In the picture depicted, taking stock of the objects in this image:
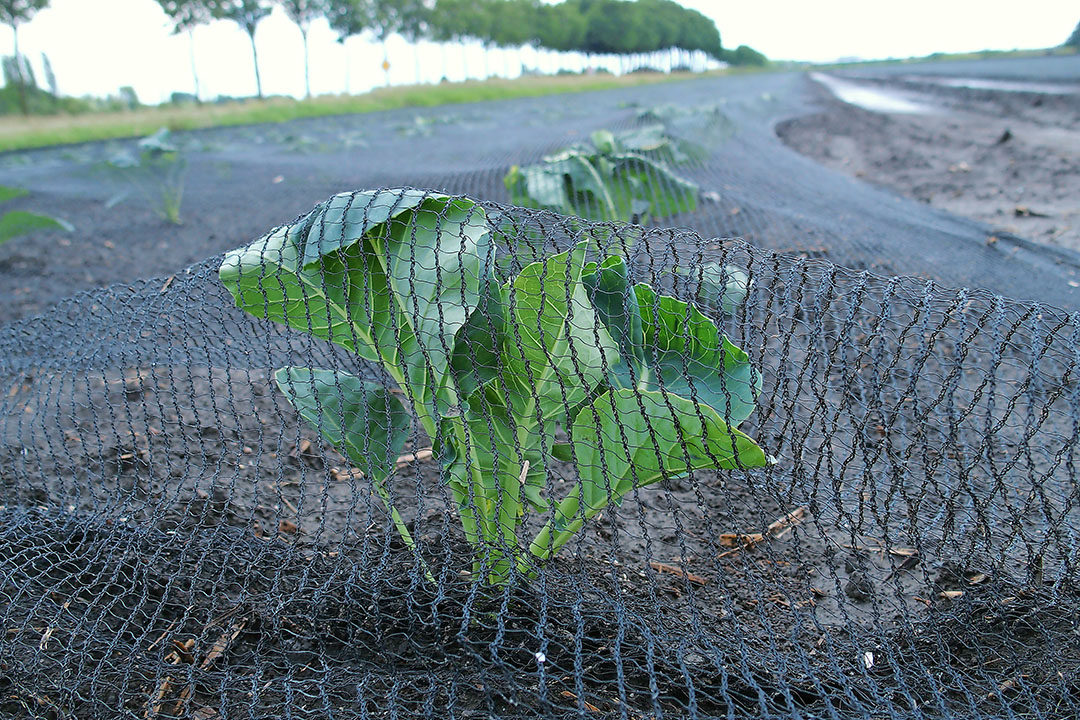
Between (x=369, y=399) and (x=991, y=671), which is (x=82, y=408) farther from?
(x=991, y=671)

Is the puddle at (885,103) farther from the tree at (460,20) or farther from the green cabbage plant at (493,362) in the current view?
the tree at (460,20)

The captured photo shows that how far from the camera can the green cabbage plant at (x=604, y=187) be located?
3.27m

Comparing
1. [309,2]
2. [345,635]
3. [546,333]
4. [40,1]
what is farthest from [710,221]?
[309,2]

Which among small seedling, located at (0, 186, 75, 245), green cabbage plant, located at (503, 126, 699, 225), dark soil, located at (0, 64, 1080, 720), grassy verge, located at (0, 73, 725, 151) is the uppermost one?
grassy verge, located at (0, 73, 725, 151)

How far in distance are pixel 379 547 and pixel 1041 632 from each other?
1.21 meters

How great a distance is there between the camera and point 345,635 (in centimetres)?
129

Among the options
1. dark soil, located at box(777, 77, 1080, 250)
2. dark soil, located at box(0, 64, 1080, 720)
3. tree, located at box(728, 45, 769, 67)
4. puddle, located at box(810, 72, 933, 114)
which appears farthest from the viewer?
tree, located at box(728, 45, 769, 67)

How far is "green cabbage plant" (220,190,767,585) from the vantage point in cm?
119

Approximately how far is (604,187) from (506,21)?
48242mm

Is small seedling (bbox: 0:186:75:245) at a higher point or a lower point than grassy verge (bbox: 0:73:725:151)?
lower

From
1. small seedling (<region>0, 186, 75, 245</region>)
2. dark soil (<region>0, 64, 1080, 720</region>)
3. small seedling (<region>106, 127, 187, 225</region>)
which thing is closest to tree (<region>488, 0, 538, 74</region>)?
small seedling (<region>106, 127, 187, 225</region>)

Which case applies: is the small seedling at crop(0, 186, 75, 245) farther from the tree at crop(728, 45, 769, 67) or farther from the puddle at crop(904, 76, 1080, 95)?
the tree at crop(728, 45, 769, 67)

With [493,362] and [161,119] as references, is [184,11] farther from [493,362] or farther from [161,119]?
[493,362]

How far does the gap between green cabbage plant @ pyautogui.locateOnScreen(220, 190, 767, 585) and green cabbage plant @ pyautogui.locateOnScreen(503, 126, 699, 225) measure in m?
1.95
